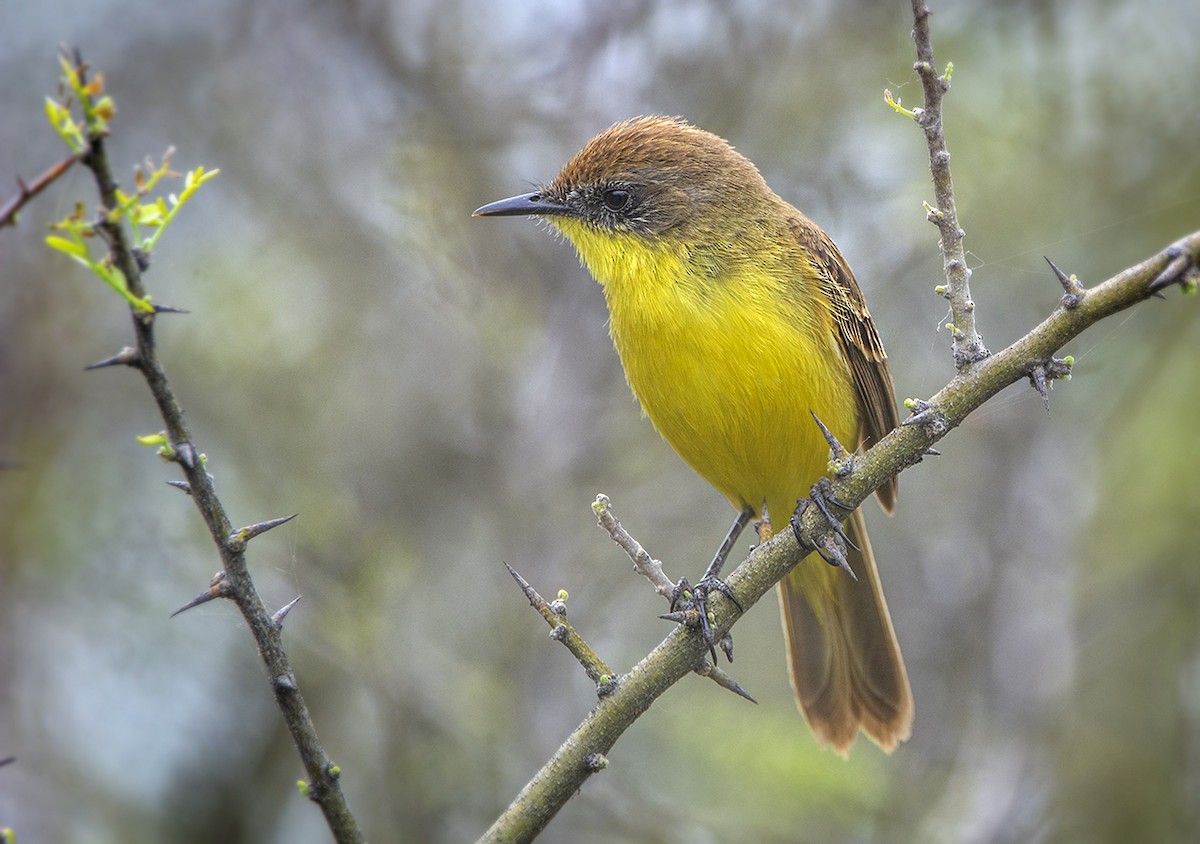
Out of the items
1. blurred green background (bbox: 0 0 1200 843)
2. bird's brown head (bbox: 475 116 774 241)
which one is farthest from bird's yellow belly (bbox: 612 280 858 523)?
blurred green background (bbox: 0 0 1200 843)

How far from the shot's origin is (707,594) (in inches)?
142

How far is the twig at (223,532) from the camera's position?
208cm

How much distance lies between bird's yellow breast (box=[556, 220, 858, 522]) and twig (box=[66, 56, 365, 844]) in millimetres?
2181

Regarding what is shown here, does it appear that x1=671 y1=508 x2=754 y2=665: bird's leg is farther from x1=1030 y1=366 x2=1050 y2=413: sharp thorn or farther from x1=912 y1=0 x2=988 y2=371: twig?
x1=1030 y1=366 x2=1050 y2=413: sharp thorn

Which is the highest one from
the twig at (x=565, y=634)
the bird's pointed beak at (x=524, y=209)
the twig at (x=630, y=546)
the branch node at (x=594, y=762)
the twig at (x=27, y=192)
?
the bird's pointed beak at (x=524, y=209)

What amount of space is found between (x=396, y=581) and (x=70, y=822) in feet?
6.21

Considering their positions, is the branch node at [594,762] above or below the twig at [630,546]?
below

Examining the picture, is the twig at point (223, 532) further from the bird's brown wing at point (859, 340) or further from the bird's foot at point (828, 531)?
the bird's brown wing at point (859, 340)

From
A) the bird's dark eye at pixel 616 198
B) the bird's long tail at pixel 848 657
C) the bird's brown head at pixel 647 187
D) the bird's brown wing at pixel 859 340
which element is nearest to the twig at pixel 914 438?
the bird's brown wing at pixel 859 340

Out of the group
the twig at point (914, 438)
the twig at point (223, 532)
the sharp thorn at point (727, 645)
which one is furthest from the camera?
the sharp thorn at point (727, 645)

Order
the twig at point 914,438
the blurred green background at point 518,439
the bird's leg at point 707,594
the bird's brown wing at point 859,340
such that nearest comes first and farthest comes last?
1. the twig at point 914,438
2. the bird's leg at point 707,594
3. the bird's brown wing at point 859,340
4. the blurred green background at point 518,439

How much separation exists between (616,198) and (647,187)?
0.14m

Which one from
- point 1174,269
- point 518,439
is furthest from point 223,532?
point 518,439

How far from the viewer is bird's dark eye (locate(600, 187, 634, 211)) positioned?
5.01 meters
